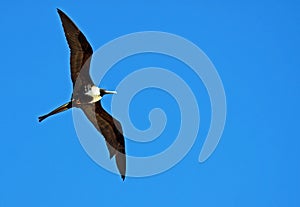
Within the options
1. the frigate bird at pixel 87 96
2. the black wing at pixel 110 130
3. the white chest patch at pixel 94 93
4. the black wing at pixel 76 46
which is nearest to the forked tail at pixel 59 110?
the frigate bird at pixel 87 96

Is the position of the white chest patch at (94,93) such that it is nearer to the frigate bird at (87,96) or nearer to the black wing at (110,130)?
the frigate bird at (87,96)

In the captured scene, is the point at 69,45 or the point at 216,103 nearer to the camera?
the point at 69,45

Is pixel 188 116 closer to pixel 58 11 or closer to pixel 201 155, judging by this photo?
pixel 201 155

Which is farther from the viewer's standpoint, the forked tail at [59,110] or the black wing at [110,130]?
the black wing at [110,130]

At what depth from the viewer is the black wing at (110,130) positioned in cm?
2970

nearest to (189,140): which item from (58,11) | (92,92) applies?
(92,92)

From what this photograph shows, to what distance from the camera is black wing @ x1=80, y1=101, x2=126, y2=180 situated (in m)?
29.7

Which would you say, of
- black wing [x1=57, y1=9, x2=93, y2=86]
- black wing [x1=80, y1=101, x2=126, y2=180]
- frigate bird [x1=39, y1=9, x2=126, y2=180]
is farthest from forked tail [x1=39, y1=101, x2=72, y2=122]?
black wing [x1=80, y1=101, x2=126, y2=180]

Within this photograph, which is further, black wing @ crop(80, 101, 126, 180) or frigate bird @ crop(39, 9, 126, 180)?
black wing @ crop(80, 101, 126, 180)

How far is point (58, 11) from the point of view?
91.2 feet

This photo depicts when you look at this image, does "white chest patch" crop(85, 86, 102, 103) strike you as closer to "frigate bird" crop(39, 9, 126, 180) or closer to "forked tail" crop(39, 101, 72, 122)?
"frigate bird" crop(39, 9, 126, 180)

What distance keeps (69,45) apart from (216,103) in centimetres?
510

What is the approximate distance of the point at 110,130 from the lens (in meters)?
30.1

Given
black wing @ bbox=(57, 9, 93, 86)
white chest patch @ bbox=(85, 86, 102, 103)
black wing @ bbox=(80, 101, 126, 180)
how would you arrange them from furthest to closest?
black wing @ bbox=(80, 101, 126, 180) → white chest patch @ bbox=(85, 86, 102, 103) → black wing @ bbox=(57, 9, 93, 86)
